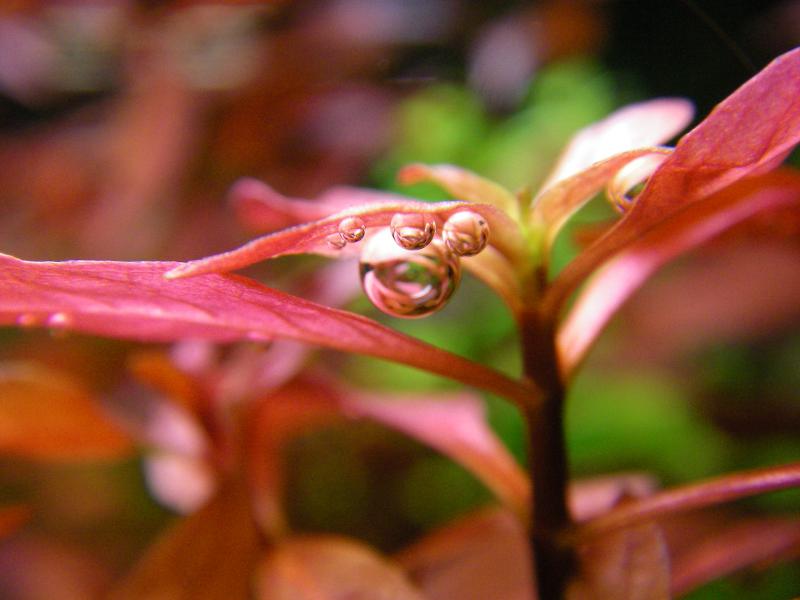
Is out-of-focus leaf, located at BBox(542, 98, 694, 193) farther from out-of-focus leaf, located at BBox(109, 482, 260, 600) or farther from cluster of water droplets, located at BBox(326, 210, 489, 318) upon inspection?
out-of-focus leaf, located at BBox(109, 482, 260, 600)

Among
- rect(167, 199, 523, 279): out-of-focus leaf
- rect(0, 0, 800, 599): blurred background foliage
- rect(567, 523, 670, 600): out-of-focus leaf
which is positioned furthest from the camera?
rect(0, 0, 800, 599): blurred background foliage

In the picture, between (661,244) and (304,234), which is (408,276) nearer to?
(304,234)

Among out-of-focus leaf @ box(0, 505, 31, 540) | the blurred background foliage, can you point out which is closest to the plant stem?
out-of-focus leaf @ box(0, 505, 31, 540)

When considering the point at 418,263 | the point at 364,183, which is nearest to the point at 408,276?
the point at 418,263

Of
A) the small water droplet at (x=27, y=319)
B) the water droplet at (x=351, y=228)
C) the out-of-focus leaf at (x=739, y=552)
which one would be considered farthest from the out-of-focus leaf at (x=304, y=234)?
the out-of-focus leaf at (x=739, y=552)

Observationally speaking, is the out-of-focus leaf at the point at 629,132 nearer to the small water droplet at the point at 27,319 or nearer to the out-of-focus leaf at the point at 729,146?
the out-of-focus leaf at the point at 729,146
